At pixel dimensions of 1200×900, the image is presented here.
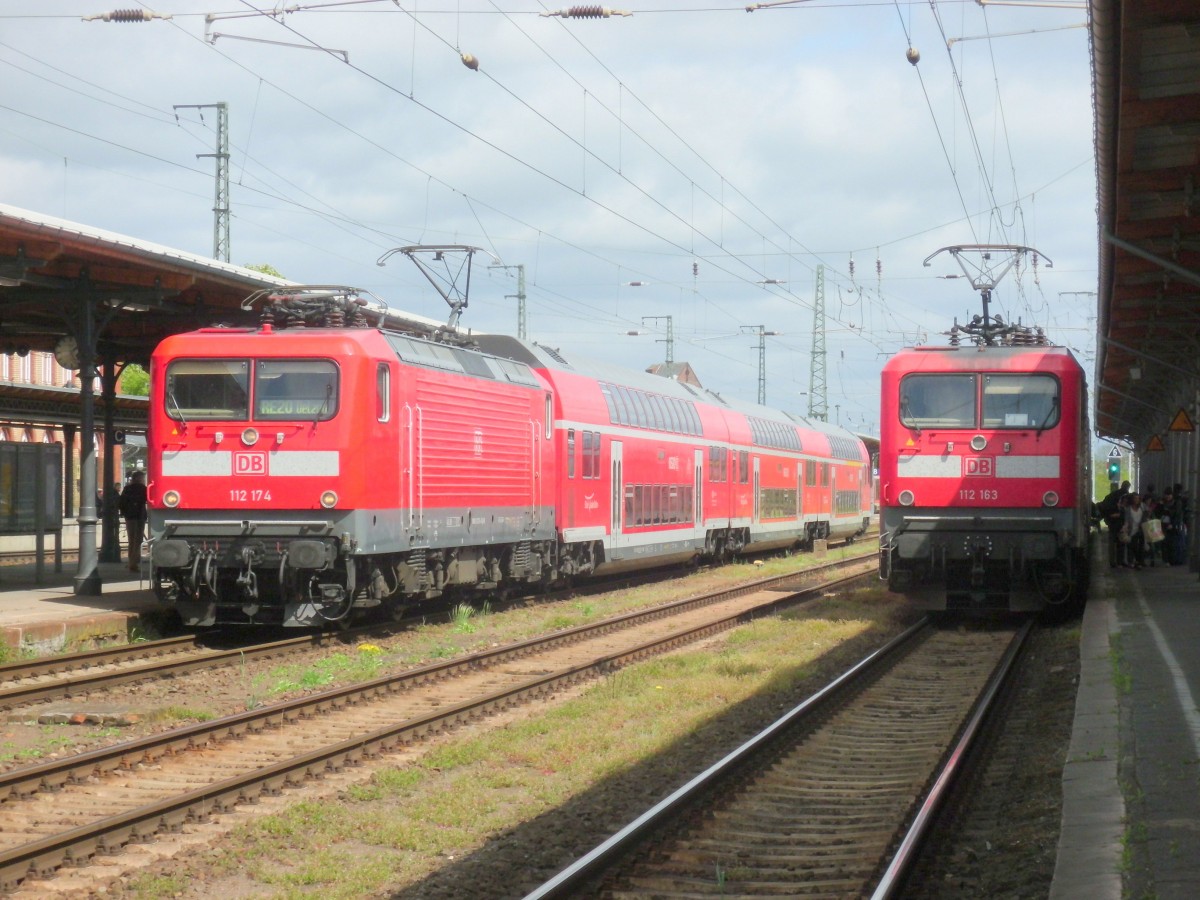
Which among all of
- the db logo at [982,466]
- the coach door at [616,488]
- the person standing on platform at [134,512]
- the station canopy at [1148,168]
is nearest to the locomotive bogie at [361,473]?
the coach door at [616,488]

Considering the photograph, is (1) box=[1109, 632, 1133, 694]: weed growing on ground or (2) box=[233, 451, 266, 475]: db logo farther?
(2) box=[233, 451, 266, 475]: db logo

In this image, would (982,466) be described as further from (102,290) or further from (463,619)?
(102,290)

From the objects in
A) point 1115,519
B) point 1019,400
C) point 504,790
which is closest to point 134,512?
point 1019,400

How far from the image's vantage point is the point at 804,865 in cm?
689

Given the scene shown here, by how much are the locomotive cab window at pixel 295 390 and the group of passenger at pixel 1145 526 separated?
688 inches

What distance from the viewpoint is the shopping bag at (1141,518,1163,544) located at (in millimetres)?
26125

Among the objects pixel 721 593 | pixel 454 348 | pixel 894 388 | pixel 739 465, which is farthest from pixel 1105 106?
pixel 739 465

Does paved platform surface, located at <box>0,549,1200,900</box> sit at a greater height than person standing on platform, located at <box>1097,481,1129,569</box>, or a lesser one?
lesser

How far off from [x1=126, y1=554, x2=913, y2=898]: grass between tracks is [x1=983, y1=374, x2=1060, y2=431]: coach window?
16.4 ft

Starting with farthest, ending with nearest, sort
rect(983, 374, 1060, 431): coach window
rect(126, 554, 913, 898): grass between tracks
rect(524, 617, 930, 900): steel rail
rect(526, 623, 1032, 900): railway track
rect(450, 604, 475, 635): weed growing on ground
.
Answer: rect(983, 374, 1060, 431): coach window
rect(450, 604, 475, 635): weed growing on ground
rect(126, 554, 913, 898): grass between tracks
rect(526, 623, 1032, 900): railway track
rect(524, 617, 930, 900): steel rail

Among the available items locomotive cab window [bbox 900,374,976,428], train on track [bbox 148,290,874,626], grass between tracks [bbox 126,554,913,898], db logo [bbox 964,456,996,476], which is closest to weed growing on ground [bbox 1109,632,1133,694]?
grass between tracks [bbox 126,554,913,898]

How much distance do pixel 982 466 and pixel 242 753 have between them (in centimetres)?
1045

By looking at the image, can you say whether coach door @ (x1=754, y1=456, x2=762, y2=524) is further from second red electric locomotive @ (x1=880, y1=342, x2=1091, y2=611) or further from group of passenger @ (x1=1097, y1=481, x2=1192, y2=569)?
second red electric locomotive @ (x1=880, y1=342, x2=1091, y2=611)

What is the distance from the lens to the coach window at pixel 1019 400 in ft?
56.0
